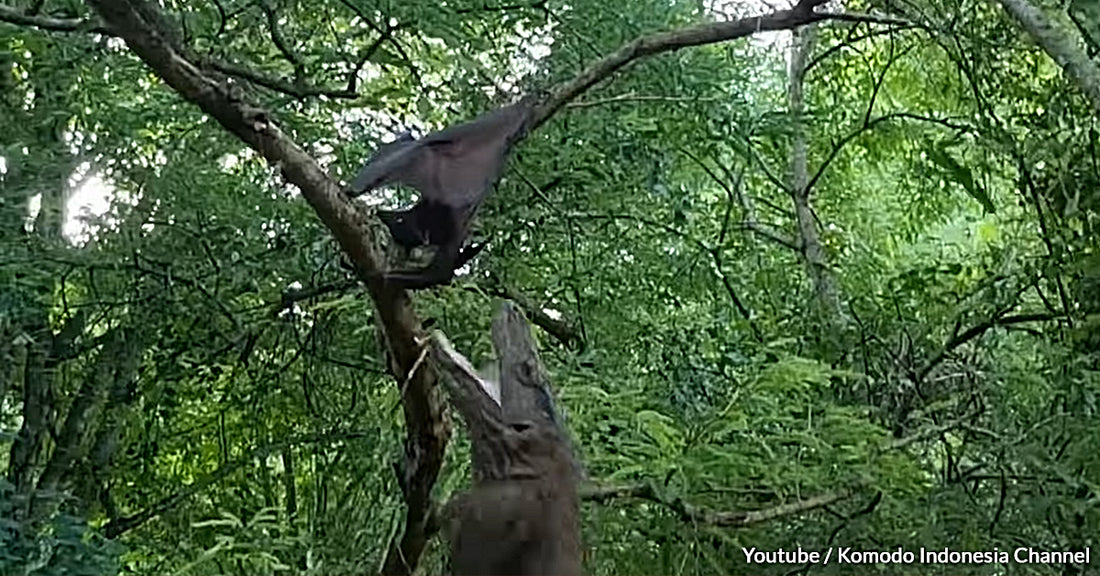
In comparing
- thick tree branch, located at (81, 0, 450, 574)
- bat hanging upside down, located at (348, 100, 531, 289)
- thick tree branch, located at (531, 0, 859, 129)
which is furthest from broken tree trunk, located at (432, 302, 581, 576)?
thick tree branch, located at (531, 0, 859, 129)

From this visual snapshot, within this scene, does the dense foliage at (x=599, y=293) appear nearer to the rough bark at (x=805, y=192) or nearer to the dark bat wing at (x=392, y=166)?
the rough bark at (x=805, y=192)

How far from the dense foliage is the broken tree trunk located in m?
0.47

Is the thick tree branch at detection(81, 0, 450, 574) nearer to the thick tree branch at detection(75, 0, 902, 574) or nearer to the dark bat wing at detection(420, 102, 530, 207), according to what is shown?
the thick tree branch at detection(75, 0, 902, 574)

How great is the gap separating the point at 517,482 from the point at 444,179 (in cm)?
24

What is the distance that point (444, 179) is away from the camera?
0.80 meters

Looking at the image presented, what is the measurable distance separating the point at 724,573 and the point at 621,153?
0.60 metres

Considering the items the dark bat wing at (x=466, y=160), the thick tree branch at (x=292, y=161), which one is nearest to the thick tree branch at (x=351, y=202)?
the thick tree branch at (x=292, y=161)

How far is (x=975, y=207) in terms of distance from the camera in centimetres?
213

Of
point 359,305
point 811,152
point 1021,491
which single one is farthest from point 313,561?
point 811,152

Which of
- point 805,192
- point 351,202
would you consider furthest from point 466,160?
point 805,192

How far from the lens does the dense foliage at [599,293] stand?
1.29 m

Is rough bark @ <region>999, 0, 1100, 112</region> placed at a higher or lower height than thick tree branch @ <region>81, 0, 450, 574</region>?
higher

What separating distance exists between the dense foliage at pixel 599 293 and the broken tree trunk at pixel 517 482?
47 centimetres

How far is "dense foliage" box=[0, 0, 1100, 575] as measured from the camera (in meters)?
1.29
